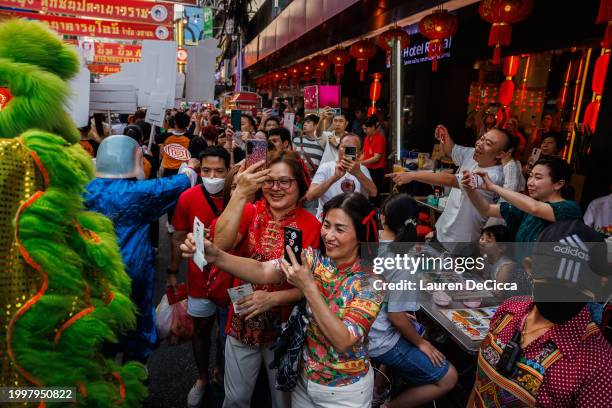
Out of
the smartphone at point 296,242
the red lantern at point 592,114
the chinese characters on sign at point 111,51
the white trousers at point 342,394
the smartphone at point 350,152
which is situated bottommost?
the white trousers at point 342,394

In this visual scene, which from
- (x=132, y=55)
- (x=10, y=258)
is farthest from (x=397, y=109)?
(x=132, y=55)

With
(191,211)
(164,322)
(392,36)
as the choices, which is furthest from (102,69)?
(164,322)

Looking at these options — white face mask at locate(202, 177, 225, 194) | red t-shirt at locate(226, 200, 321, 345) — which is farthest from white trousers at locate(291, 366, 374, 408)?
white face mask at locate(202, 177, 225, 194)

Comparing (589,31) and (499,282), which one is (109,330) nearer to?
(499,282)

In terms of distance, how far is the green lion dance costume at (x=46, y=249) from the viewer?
120 centimetres

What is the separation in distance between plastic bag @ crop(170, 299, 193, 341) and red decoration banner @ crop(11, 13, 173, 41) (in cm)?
879

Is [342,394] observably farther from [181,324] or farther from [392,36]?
[392,36]

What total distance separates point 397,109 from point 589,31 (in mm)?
4956

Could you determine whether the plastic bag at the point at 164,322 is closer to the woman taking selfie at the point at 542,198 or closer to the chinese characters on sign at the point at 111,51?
the woman taking selfie at the point at 542,198

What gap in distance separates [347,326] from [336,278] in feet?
0.91

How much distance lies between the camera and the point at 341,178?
13.4 ft

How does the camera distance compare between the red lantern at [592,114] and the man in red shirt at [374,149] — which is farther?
the man in red shirt at [374,149]

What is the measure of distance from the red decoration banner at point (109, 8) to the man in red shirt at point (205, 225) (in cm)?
704

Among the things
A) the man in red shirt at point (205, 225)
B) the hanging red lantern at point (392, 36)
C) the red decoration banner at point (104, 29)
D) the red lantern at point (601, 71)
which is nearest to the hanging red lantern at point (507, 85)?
the red lantern at point (601, 71)
